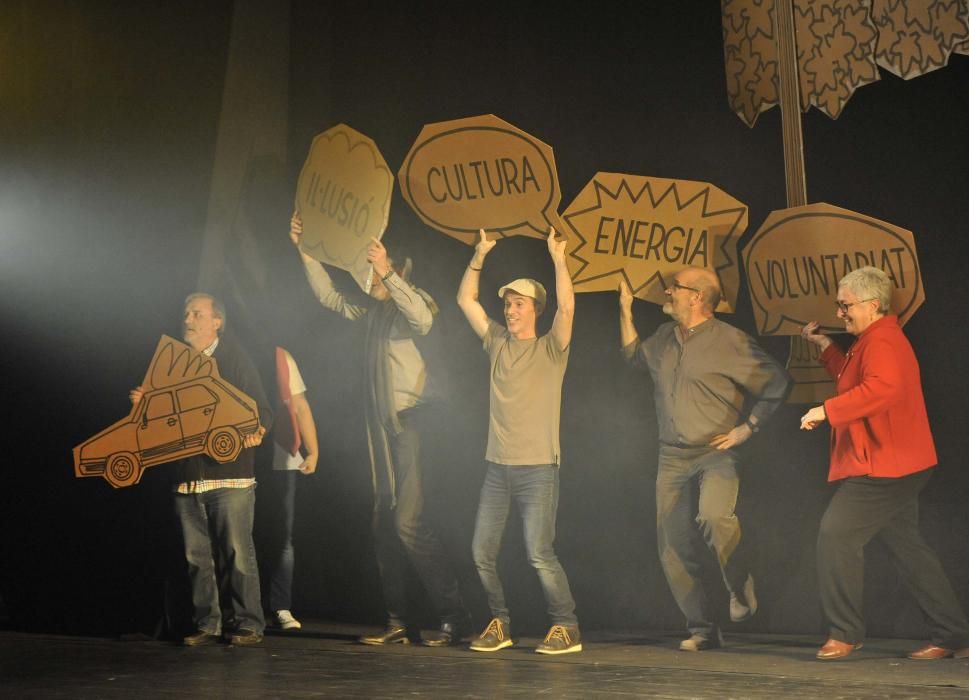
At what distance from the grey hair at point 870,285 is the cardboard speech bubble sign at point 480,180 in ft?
4.43

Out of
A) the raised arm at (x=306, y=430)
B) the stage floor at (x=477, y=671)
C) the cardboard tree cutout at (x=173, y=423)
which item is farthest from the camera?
the raised arm at (x=306, y=430)

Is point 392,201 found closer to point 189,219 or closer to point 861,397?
point 189,219

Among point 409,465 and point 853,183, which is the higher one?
point 853,183

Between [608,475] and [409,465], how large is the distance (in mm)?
849

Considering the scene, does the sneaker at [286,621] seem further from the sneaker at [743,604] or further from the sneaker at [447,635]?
the sneaker at [743,604]

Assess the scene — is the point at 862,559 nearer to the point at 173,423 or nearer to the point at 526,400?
the point at 526,400

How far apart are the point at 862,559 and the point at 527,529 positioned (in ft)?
4.26

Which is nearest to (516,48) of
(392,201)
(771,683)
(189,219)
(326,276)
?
(392,201)

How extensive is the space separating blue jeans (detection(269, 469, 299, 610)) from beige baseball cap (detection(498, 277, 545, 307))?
1410 mm

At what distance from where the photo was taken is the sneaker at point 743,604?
217 inches

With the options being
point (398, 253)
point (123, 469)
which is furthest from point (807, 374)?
point (123, 469)

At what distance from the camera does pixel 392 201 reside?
6414 millimetres

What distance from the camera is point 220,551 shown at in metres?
5.93

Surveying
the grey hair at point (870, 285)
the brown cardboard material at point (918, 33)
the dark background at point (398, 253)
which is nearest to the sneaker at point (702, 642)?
the dark background at point (398, 253)
